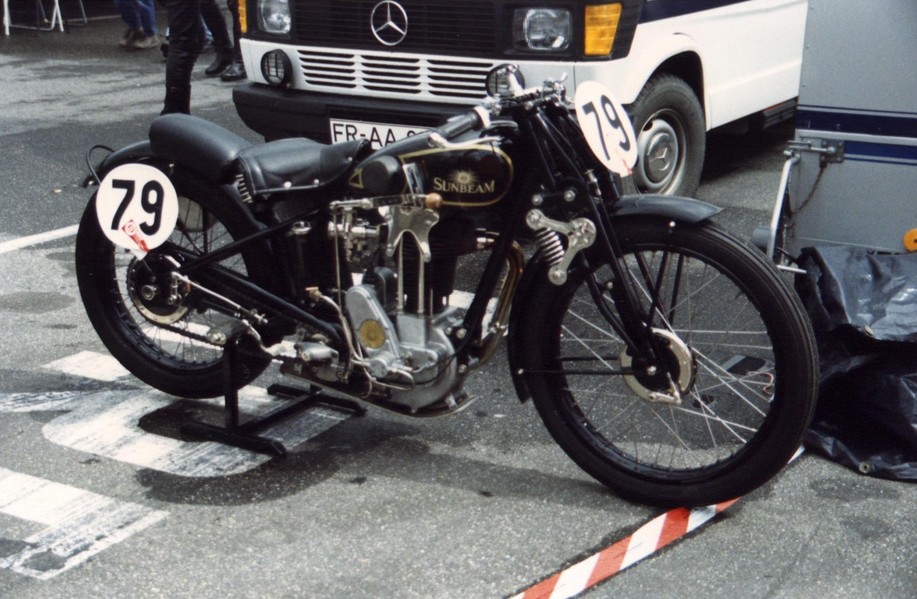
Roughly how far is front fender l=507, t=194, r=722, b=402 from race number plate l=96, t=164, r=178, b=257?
1159 mm

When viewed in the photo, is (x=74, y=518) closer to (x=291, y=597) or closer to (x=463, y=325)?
(x=291, y=597)

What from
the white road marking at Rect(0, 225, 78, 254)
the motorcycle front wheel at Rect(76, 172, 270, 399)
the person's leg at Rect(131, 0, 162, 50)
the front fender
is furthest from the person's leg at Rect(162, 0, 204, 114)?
the front fender

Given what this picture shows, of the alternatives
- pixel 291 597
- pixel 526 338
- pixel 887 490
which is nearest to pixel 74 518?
pixel 291 597

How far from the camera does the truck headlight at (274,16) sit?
6375mm

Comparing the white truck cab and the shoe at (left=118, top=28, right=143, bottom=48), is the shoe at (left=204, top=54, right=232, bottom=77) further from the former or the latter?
the white truck cab

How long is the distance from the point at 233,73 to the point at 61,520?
317 inches

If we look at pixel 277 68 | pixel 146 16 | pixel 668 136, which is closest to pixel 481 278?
pixel 277 68

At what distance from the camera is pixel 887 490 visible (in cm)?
393

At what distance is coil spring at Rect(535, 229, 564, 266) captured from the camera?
3.72 metres

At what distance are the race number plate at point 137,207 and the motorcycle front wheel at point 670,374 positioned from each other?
125 centimetres

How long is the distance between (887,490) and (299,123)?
136 inches

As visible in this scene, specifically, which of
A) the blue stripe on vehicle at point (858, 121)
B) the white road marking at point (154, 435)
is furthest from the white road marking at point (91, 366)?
the blue stripe on vehicle at point (858, 121)

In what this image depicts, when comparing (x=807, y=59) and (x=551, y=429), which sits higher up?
(x=807, y=59)

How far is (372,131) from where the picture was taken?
606 cm
